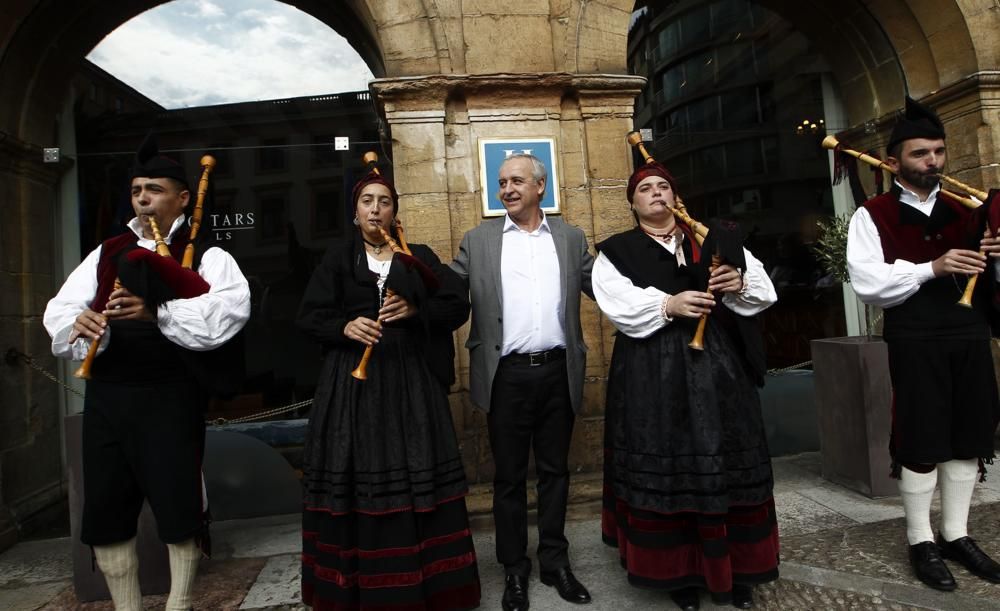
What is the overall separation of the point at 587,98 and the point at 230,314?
2695mm

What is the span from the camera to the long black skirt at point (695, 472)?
98.7 inches

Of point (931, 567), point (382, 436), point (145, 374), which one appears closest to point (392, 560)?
point (382, 436)

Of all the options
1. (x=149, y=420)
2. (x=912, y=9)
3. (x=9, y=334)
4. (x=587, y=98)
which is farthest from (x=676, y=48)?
(x=9, y=334)

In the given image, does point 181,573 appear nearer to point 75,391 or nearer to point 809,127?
point 75,391

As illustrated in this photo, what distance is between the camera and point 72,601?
3219mm

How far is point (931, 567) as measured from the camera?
281 cm

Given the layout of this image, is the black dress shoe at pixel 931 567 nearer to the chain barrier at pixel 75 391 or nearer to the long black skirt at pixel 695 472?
the long black skirt at pixel 695 472

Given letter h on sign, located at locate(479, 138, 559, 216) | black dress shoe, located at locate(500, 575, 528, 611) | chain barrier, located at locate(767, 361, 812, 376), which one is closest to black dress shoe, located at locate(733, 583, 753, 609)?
black dress shoe, located at locate(500, 575, 528, 611)

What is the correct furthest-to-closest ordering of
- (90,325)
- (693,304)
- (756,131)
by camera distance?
1. (756,131)
2. (693,304)
3. (90,325)

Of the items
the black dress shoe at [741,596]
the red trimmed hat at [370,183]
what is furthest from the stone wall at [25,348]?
the black dress shoe at [741,596]

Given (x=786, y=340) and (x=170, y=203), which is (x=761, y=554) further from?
(x=786, y=340)

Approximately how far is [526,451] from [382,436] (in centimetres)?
77

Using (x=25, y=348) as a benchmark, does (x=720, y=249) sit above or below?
above

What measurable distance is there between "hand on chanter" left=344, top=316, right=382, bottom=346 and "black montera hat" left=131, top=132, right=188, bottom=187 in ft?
3.37
